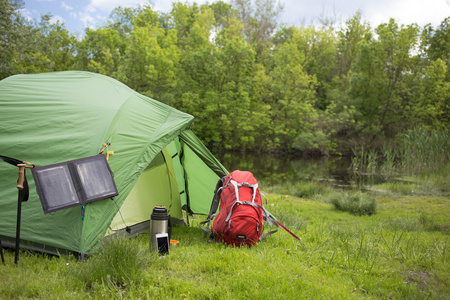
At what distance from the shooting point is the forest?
25.2 meters

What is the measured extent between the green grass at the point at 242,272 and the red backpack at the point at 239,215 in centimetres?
14

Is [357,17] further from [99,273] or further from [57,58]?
[99,273]

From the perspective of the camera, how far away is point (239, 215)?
152 inches

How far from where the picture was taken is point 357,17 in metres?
35.2

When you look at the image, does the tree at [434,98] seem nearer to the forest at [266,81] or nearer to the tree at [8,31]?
the forest at [266,81]

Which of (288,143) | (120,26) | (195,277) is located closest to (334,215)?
(195,277)

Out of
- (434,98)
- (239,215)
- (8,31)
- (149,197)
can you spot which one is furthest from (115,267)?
(434,98)

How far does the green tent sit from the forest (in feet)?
64.1

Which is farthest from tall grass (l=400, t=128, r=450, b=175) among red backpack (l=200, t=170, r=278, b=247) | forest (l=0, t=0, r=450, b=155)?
forest (l=0, t=0, r=450, b=155)

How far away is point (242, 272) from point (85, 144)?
2168 mm

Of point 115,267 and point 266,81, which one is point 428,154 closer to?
point 115,267

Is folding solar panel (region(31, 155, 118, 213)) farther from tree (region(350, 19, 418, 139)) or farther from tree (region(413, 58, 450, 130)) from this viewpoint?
tree (region(413, 58, 450, 130))

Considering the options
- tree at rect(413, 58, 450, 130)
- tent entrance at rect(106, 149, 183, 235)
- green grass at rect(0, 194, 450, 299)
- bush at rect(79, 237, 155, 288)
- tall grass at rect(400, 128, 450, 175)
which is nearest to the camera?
green grass at rect(0, 194, 450, 299)

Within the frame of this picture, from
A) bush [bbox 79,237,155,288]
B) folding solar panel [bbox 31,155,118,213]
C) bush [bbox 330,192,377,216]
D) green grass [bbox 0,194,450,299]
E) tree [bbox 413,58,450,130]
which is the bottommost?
bush [bbox 330,192,377,216]
